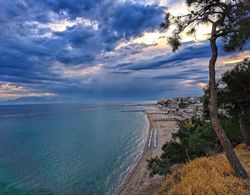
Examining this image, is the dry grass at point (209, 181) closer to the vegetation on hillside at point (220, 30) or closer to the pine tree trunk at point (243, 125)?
the vegetation on hillside at point (220, 30)

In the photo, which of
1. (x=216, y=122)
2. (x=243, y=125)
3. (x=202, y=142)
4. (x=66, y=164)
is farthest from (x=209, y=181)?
(x=66, y=164)

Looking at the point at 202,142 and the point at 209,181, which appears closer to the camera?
the point at 209,181

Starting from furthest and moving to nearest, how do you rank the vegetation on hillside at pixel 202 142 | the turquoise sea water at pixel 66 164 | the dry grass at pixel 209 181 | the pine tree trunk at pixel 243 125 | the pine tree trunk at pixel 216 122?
the turquoise sea water at pixel 66 164 < the pine tree trunk at pixel 243 125 < the vegetation on hillside at pixel 202 142 < the pine tree trunk at pixel 216 122 < the dry grass at pixel 209 181

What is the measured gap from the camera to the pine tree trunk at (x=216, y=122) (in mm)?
10133

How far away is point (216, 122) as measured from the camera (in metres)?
10.4

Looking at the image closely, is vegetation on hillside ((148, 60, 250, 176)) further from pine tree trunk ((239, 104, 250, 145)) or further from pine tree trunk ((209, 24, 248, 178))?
pine tree trunk ((209, 24, 248, 178))

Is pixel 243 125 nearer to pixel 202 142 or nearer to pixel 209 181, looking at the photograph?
pixel 202 142

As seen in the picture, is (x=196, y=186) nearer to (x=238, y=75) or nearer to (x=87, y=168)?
(x=238, y=75)

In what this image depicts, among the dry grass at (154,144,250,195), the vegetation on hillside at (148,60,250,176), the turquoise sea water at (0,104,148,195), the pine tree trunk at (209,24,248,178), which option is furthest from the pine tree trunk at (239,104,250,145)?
the turquoise sea water at (0,104,148,195)

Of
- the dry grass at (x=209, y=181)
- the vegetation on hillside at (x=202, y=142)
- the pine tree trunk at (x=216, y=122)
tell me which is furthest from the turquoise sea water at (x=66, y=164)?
the pine tree trunk at (x=216, y=122)

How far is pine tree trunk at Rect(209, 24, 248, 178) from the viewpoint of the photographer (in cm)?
1013

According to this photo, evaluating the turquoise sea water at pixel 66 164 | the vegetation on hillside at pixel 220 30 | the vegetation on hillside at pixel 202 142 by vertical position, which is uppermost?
the vegetation on hillside at pixel 220 30

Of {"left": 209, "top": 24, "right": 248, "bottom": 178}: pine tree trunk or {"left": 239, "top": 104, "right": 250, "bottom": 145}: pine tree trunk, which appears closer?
{"left": 209, "top": 24, "right": 248, "bottom": 178}: pine tree trunk

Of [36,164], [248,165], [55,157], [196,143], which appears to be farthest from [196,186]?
[55,157]
